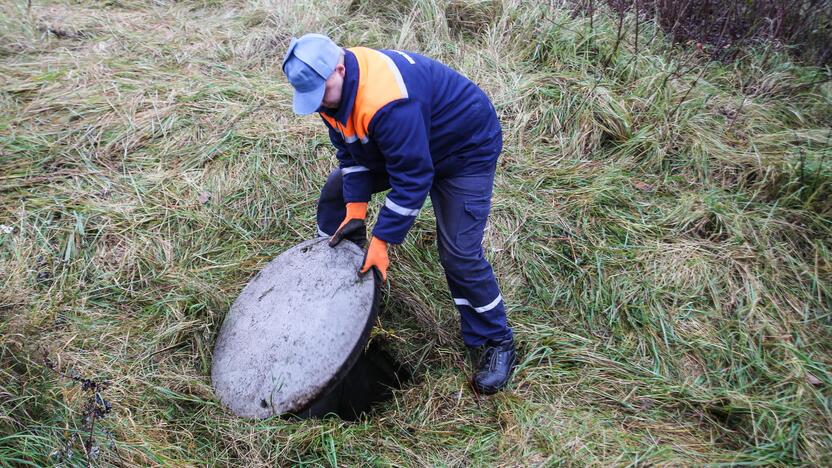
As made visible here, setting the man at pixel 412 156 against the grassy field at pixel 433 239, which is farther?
the grassy field at pixel 433 239

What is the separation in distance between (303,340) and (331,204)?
0.79m

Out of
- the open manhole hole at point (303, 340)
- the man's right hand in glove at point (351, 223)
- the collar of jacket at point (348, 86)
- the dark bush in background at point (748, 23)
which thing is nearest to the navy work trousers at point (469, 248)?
the man's right hand in glove at point (351, 223)

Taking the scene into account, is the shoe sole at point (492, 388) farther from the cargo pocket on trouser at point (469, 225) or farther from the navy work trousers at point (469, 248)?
the cargo pocket on trouser at point (469, 225)

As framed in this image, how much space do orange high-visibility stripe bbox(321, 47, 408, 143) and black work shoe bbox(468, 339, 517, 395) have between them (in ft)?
3.85

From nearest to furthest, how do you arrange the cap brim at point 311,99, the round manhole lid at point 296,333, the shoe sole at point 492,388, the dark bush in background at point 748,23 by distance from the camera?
the cap brim at point 311,99 → the round manhole lid at point 296,333 → the shoe sole at point 492,388 → the dark bush in background at point 748,23

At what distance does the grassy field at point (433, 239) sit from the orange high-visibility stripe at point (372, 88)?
120 cm

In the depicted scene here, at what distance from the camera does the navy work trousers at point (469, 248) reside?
99.9 inches

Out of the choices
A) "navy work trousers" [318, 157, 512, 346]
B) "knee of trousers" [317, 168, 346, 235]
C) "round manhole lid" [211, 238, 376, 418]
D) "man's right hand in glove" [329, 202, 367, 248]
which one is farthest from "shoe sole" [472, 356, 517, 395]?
"knee of trousers" [317, 168, 346, 235]

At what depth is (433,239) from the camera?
342 cm

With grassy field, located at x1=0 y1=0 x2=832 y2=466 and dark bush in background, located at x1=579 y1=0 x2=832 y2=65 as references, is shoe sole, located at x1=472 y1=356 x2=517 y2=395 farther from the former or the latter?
dark bush in background, located at x1=579 y1=0 x2=832 y2=65

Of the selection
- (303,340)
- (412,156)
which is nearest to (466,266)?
(412,156)

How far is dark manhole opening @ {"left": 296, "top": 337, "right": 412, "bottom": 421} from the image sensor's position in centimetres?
271

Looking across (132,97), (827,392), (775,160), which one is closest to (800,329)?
(827,392)

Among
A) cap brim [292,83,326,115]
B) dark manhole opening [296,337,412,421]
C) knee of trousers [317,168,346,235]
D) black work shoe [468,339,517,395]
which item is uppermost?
cap brim [292,83,326,115]
